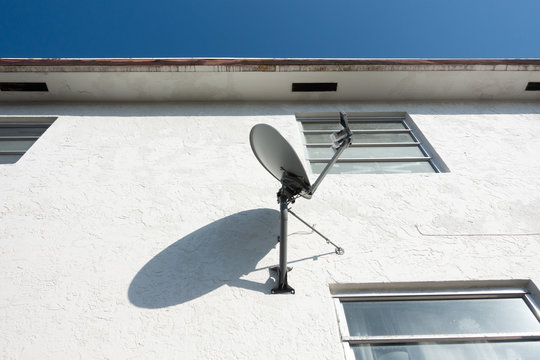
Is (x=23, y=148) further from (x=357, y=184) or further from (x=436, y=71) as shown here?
(x=436, y=71)

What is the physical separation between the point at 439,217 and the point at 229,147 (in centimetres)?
269

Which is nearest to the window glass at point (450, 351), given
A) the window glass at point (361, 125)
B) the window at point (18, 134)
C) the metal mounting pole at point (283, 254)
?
the metal mounting pole at point (283, 254)

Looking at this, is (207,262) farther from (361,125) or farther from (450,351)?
(361,125)

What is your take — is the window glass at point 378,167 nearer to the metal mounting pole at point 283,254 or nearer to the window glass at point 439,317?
the metal mounting pole at point 283,254

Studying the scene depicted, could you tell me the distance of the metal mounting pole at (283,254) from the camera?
2822mm

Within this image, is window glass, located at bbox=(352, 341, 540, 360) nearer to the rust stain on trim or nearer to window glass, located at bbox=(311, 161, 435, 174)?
window glass, located at bbox=(311, 161, 435, 174)

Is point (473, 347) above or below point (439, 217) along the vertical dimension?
below

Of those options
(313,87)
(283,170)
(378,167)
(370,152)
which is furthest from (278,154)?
(313,87)

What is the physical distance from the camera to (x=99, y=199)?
389 cm

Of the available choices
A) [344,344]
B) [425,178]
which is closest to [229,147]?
[425,178]

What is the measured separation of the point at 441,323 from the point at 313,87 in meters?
4.17

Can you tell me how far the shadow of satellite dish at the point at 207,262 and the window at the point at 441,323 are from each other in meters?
0.81

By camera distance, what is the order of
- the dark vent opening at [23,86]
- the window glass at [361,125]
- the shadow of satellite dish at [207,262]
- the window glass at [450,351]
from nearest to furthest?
the window glass at [450,351], the shadow of satellite dish at [207,262], the window glass at [361,125], the dark vent opening at [23,86]

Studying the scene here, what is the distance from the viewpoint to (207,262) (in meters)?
3.21
